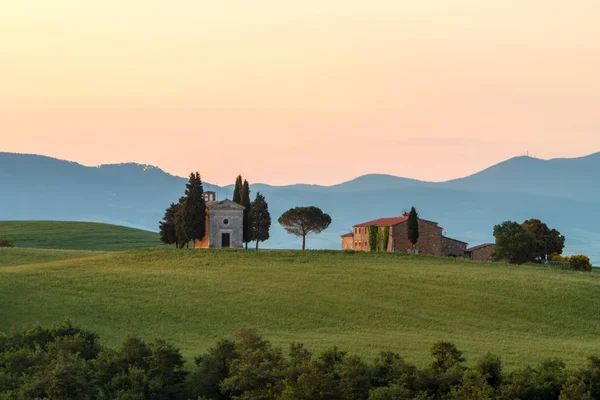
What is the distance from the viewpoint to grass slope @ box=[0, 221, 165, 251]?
396ft

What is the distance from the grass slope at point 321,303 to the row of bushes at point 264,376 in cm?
584

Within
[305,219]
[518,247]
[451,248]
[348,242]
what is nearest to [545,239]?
[518,247]

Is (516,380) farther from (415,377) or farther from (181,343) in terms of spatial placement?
(181,343)

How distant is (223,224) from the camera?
92.9 meters

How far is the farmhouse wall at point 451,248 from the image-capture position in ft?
333

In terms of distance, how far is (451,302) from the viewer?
5809 centimetres

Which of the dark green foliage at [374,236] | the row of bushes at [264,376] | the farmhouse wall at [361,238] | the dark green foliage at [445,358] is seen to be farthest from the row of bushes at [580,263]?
the row of bushes at [264,376]

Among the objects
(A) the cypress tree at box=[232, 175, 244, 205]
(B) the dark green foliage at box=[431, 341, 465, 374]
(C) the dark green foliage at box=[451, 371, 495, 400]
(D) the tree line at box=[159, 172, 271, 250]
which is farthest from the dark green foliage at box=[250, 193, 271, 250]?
(C) the dark green foliage at box=[451, 371, 495, 400]

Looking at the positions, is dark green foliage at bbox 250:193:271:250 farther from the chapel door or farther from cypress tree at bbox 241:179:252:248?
the chapel door

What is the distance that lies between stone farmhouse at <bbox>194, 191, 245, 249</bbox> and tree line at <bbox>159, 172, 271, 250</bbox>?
3.81 feet

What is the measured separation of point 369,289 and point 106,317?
18.9 meters

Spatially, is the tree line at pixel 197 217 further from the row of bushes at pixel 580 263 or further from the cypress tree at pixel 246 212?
the row of bushes at pixel 580 263

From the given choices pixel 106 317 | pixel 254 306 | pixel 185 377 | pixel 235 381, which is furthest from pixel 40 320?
pixel 235 381

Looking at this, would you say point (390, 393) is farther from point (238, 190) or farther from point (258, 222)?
point (238, 190)
